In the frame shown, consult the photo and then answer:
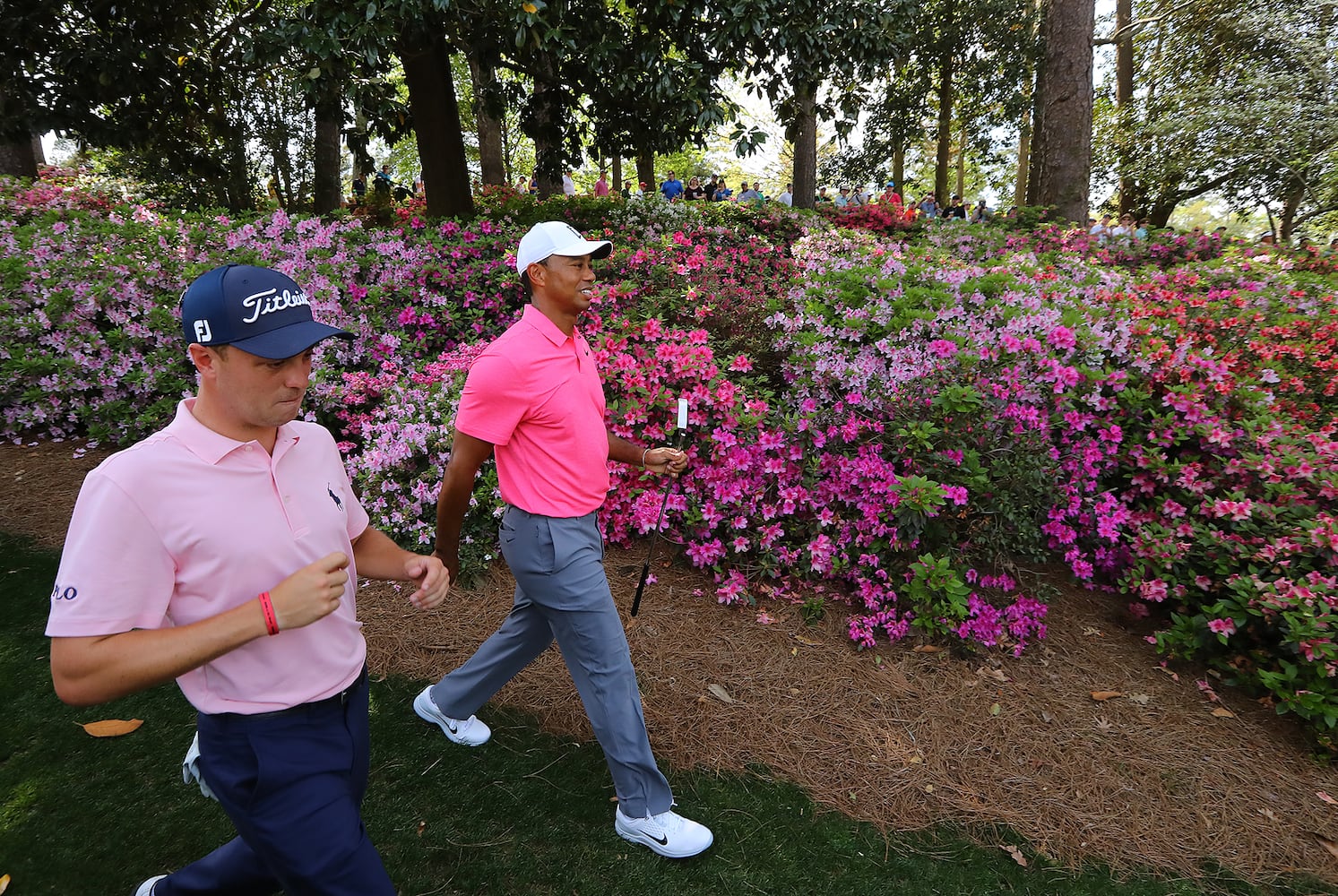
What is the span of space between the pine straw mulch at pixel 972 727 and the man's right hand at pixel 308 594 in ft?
6.79

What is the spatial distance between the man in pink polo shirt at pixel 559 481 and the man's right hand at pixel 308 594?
0.93m

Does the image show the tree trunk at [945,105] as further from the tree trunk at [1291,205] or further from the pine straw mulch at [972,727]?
the pine straw mulch at [972,727]

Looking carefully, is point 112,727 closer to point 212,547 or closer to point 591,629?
point 591,629

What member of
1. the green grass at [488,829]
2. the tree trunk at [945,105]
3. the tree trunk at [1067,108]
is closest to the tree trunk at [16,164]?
the green grass at [488,829]

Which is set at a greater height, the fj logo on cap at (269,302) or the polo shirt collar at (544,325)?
the fj logo on cap at (269,302)

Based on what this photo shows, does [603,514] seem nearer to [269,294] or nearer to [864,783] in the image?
[864,783]

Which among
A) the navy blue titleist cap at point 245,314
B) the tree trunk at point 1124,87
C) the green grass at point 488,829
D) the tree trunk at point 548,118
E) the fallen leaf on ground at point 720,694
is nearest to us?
the navy blue titleist cap at point 245,314

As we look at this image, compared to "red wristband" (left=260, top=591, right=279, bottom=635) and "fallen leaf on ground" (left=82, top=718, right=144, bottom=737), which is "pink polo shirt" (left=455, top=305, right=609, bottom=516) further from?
"fallen leaf on ground" (left=82, top=718, right=144, bottom=737)

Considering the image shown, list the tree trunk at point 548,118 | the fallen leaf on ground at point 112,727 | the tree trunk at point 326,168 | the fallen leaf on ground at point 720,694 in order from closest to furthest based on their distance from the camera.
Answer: the fallen leaf on ground at point 112,727
the fallen leaf on ground at point 720,694
the tree trunk at point 548,118
the tree trunk at point 326,168

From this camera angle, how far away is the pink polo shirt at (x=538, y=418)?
2.31 metres

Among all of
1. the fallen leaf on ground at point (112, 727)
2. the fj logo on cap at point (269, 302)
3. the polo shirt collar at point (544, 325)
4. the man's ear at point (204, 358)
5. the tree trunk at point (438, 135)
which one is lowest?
the fallen leaf on ground at point (112, 727)

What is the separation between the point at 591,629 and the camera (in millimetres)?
2410

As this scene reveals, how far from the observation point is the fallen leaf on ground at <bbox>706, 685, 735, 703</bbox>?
11.3 feet

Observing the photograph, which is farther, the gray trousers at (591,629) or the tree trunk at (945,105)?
the tree trunk at (945,105)
